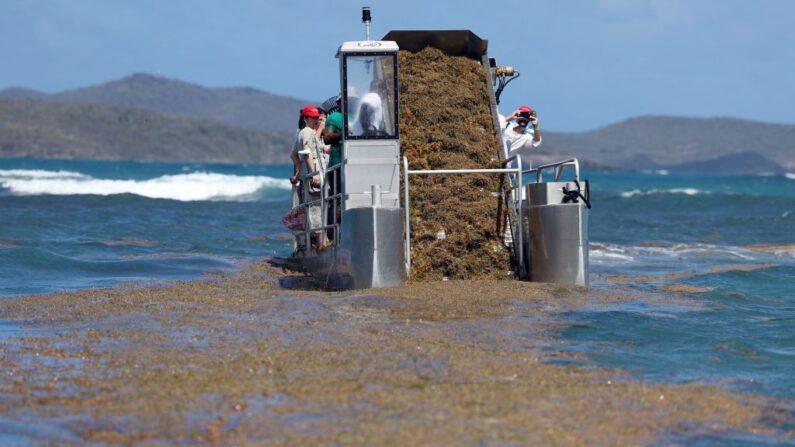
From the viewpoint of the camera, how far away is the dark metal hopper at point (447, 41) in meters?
15.0

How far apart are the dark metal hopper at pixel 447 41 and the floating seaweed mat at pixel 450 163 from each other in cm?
10

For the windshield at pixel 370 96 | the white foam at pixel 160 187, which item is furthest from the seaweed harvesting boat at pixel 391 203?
the white foam at pixel 160 187

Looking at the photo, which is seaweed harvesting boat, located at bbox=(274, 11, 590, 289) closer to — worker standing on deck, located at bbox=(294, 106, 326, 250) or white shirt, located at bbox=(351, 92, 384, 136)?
white shirt, located at bbox=(351, 92, 384, 136)

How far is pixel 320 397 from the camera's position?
774cm

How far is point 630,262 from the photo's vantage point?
2105 cm

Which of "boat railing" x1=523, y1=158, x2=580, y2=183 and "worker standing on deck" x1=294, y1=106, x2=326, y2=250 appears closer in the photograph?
"boat railing" x1=523, y1=158, x2=580, y2=183

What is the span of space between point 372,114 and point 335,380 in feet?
17.3

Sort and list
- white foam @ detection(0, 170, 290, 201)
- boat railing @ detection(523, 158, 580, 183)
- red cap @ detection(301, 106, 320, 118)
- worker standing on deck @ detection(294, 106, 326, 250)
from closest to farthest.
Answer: boat railing @ detection(523, 158, 580, 183), worker standing on deck @ detection(294, 106, 326, 250), red cap @ detection(301, 106, 320, 118), white foam @ detection(0, 170, 290, 201)

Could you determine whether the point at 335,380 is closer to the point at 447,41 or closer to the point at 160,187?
the point at 447,41

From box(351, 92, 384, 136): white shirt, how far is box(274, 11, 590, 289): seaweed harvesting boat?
0.03 feet

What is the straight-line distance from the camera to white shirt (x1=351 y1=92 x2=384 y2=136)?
42.5 feet

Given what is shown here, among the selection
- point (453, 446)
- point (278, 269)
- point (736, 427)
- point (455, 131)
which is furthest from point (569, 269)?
point (453, 446)

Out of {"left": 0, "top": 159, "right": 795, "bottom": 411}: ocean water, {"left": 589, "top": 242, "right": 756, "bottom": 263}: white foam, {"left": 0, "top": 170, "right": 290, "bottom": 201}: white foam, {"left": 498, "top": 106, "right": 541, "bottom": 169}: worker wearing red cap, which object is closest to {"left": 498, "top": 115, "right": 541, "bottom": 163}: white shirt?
{"left": 498, "top": 106, "right": 541, "bottom": 169}: worker wearing red cap

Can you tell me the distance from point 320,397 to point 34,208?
95.1ft
